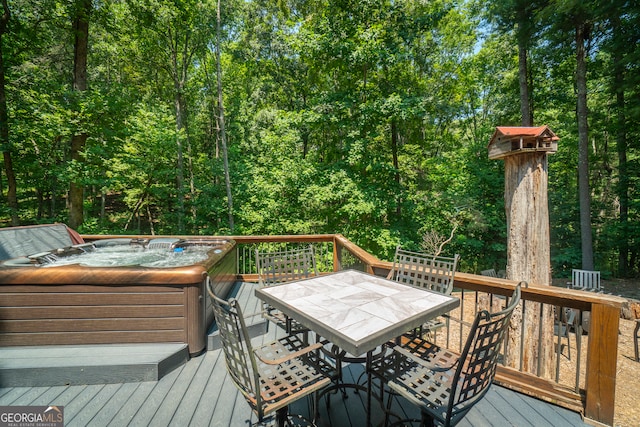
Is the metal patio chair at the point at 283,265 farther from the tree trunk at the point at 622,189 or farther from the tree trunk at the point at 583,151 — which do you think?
the tree trunk at the point at 622,189

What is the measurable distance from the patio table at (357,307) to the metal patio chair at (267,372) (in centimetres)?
22

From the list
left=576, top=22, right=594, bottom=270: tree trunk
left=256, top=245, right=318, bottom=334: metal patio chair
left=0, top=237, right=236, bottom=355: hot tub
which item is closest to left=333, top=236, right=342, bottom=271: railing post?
left=256, top=245, right=318, bottom=334: metal patio chair

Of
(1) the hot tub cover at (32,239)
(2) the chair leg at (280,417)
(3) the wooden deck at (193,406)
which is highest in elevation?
(1) the hot tub cover at (32,239)

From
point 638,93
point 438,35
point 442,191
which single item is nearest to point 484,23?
point 438,35

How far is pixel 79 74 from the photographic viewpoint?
745 centimetres

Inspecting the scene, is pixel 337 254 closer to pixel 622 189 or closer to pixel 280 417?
pixel 280 417

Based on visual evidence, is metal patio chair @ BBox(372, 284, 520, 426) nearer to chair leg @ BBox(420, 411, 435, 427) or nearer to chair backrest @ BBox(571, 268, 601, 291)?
chair leg @ BBox(420, 411, 435, 427)

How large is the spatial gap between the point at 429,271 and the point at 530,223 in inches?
55.7

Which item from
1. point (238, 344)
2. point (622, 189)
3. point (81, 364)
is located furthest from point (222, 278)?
point (622, 189)

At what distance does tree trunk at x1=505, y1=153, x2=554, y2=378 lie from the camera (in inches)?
113

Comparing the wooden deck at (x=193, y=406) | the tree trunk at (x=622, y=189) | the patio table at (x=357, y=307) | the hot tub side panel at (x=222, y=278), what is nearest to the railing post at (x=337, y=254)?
the hot tub side panel at (x=222, y=278)

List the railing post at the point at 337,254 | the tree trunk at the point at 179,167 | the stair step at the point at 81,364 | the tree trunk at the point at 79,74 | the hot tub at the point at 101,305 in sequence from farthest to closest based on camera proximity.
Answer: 1. the tree trunk at the point at 179,167
2. the tree trunk at the point at 79,74
3. the railing post at the point at 337,254
4. the hot tub at the point at 101,305
5. the stair step at the point at 81,364

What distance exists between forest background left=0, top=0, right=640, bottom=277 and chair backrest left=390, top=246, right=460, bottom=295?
17.0ft

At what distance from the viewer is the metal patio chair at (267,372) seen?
1314 millimetres
